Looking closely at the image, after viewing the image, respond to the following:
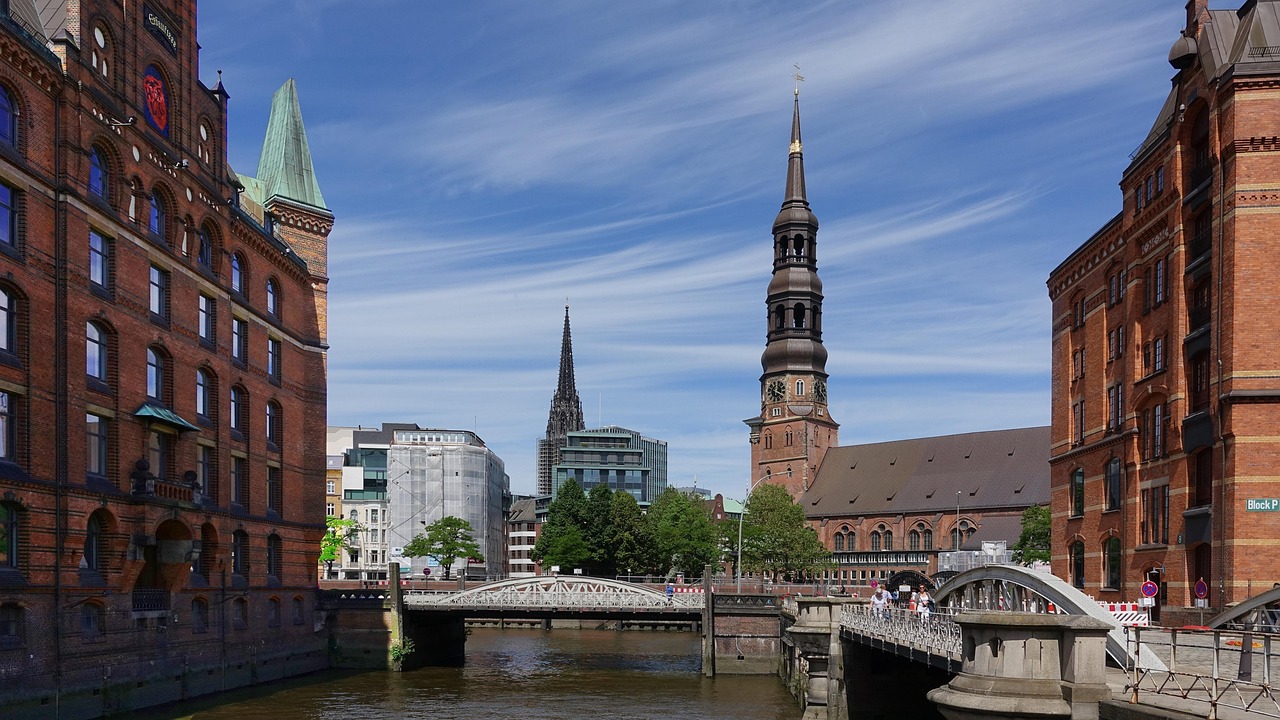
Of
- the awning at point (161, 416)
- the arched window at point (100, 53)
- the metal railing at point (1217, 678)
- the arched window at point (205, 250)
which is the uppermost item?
the arched window at point (100, 53)

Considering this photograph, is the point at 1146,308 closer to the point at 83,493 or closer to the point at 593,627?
the point at 83,493

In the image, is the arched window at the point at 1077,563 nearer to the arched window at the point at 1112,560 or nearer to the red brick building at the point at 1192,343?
the red brick building at the point at 1192,343

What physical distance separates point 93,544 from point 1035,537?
60.7 meters

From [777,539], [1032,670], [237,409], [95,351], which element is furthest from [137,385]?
[777,539]

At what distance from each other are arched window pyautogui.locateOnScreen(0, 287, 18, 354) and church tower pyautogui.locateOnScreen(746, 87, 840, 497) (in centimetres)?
9359

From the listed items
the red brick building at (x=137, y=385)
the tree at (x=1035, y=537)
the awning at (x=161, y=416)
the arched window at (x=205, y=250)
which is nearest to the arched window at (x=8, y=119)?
the red brick building at (x=137, y=385)

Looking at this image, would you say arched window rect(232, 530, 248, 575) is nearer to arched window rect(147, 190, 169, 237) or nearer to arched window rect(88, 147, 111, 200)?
arched window rect(147, 190, 169, 237)

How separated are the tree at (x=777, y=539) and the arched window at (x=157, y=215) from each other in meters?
63.1

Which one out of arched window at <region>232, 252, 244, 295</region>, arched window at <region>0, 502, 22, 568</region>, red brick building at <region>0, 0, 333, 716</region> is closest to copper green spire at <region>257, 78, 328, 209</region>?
red brick building at <region>0, 0, 333, 716</region>

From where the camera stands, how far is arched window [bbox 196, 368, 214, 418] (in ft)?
145

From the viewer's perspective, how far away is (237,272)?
4878 centimetres

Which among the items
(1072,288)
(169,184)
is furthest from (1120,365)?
(169,184)

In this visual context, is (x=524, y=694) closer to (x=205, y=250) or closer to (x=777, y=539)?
(x=205, y=250)

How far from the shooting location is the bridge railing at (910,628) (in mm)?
25125
